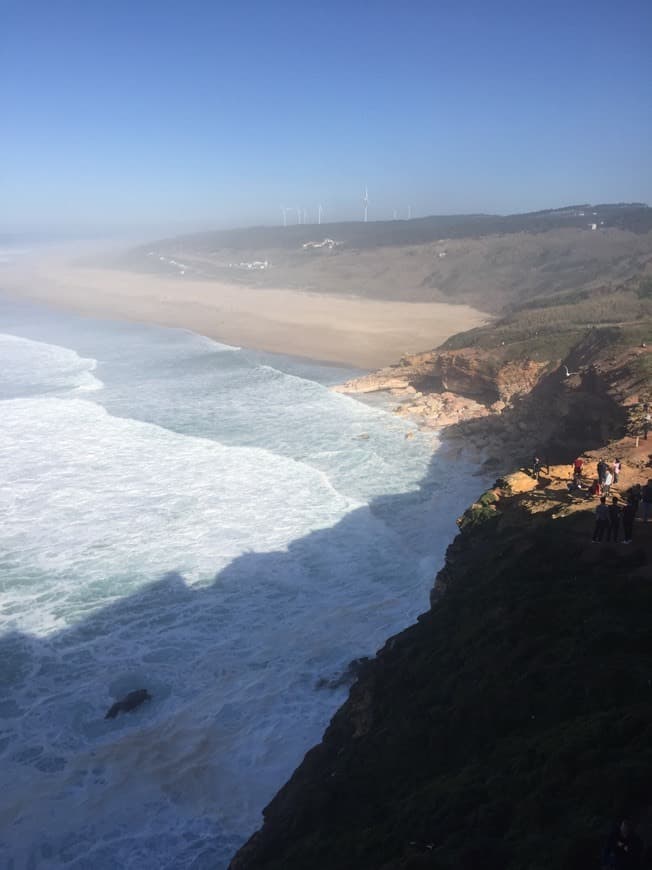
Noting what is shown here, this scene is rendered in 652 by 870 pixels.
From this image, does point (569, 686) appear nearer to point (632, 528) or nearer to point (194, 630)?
point (632, 528)

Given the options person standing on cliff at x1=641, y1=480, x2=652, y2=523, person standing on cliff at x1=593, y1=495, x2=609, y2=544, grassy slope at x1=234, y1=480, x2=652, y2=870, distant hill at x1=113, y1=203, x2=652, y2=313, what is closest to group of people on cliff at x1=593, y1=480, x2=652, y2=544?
person standing on cliff at x1=593, y1=495, x2=609, y2=544

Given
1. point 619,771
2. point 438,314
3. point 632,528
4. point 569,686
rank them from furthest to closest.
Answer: point 438,314, point 632,528, point 569,686, point 619,771

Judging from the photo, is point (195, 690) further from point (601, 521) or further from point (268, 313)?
point (268, 313)

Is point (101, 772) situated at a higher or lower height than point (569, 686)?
lower

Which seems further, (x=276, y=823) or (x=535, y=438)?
(x=535, y=438)

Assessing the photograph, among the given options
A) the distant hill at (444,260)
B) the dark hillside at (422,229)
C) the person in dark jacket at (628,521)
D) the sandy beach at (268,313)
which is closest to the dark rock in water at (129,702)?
the person in dark jacket at (628,521)

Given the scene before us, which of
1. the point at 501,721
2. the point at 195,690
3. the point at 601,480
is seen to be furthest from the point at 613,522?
the point at 195,690

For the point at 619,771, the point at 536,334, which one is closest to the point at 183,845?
the point at 619,771
